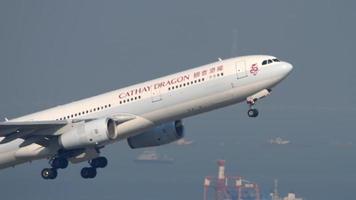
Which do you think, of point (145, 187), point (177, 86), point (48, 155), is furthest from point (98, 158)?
point (145, 187)

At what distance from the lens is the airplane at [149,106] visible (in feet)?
215

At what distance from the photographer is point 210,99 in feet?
215

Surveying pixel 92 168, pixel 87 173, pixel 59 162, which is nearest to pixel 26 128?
pixel 59 162

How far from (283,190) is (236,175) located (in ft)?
42.9

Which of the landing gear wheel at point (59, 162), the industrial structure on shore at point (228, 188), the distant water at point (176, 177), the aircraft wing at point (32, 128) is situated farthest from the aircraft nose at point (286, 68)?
the industrial structure on shore at point (228, 188)

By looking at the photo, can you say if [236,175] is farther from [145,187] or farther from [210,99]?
[210,99]

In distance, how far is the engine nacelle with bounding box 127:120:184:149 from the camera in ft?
233

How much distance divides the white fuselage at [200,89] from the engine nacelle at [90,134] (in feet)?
3.84

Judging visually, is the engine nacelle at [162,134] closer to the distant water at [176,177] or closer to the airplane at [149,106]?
the airplane at [149,106]

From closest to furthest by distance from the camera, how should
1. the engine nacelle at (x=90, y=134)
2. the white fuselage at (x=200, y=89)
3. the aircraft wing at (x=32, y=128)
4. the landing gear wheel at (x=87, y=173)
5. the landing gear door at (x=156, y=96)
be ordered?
the white fuselage at (x=200, y=89) < the engine nacelle at (x=90, y=134) < the aircraft wing at (x=32, y=128) < the landing gear door at (x=156, y=96) < the landing gear wheel at (x=87, y=173)

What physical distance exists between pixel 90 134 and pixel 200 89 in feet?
24.4

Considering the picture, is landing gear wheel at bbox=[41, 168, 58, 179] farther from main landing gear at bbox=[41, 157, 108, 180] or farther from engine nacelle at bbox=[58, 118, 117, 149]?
engine nacelle at bbox=[58, 118, 117, 149]

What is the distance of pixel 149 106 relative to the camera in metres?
66.2

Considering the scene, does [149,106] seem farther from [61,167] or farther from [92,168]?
[92,168]
